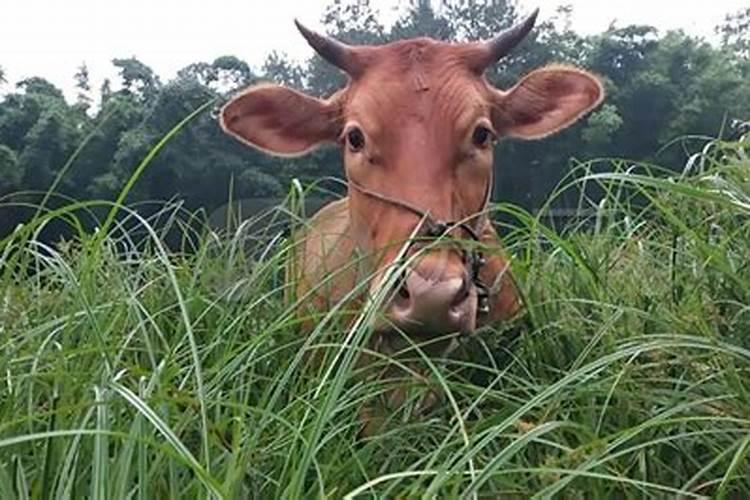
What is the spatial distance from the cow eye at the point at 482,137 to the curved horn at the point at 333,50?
0.35 meters

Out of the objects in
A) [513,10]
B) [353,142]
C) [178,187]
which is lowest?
[178,187]

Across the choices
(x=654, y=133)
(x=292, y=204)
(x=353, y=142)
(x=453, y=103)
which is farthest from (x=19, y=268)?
(x=654, y=133)

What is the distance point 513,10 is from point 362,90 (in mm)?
19964

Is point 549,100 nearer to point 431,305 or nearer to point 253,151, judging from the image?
point 431,305

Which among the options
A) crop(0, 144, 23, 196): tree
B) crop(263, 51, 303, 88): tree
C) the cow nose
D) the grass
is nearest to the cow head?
the cow nose

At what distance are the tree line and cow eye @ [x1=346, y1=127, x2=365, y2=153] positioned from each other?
0.28 metres

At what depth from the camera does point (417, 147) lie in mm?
2404

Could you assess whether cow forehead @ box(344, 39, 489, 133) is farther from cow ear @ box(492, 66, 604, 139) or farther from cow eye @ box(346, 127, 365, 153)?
cow ear @ box(492, 66, 604, 139)

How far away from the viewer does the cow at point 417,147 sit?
1.93 meters

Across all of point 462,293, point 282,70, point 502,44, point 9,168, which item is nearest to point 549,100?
point 502,44

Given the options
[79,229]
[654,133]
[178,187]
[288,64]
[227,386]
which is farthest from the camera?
[288,64]

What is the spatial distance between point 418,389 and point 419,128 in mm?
947

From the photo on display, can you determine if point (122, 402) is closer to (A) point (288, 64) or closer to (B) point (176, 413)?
(B) point (176, 413)

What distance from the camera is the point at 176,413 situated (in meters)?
1.38
